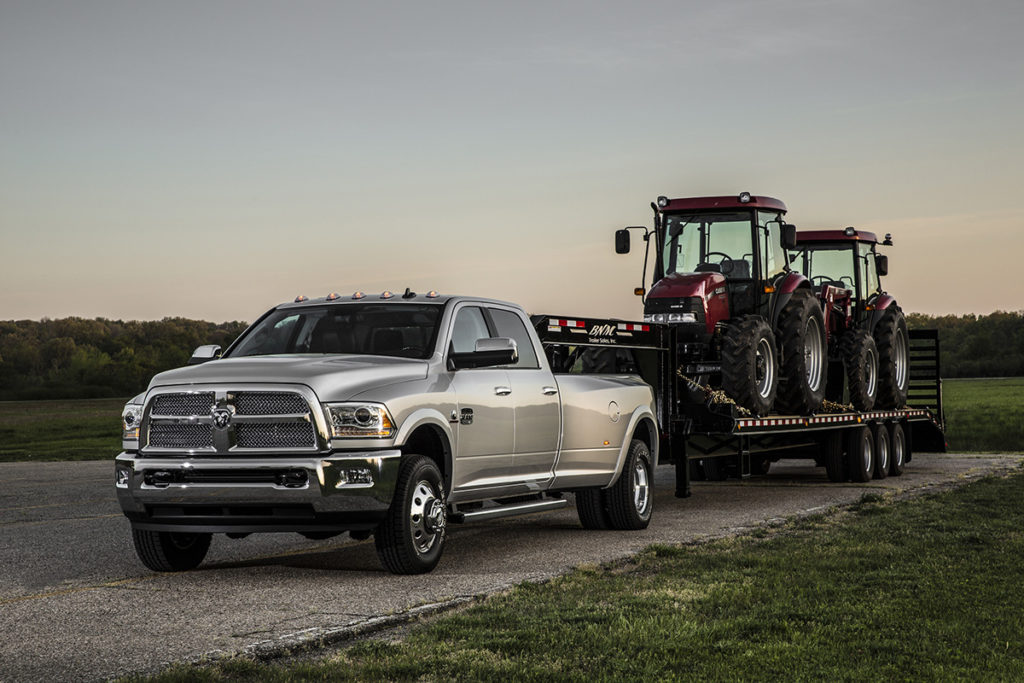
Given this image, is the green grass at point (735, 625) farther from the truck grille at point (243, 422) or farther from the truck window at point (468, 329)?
the truck window at point (468, 329)

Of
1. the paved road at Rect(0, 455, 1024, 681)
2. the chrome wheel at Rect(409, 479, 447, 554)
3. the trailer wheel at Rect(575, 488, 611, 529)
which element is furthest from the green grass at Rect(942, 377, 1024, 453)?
the chrome wheel at Rect(409, 479, 447, 554)

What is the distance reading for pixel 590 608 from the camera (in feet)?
26.1

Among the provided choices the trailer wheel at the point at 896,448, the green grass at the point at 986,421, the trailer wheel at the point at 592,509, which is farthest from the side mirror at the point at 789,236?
the green grass at the point at 986,421

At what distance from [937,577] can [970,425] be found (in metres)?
52.1

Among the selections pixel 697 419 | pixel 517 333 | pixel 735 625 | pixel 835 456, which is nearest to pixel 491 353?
pixel 517 333

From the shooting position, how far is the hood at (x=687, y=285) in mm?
17328

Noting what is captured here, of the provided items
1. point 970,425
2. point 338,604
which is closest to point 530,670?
point 338,604

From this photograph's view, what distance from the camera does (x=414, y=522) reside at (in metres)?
9.62

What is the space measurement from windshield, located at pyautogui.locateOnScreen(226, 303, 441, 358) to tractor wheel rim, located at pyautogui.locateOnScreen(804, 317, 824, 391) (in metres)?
9.88

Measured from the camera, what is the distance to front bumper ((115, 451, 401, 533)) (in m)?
9.00

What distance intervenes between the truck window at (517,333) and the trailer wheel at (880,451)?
11975 millimetres

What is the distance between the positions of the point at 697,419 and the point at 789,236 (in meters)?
3.70

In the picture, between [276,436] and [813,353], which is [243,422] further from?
[813,353]

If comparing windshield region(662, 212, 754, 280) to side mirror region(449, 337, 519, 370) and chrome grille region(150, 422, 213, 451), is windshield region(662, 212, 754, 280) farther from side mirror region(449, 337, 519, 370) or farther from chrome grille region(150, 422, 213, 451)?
chrome grille region(150, 422, 213, 451)
